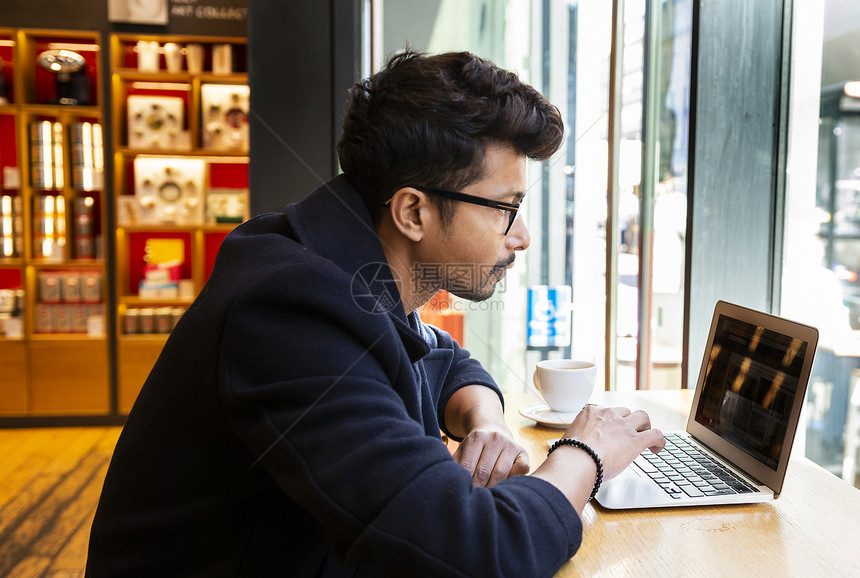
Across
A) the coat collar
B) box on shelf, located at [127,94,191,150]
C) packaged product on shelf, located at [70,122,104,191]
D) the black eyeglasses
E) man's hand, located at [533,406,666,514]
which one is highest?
box on shelf, located at [127,94,191,150]

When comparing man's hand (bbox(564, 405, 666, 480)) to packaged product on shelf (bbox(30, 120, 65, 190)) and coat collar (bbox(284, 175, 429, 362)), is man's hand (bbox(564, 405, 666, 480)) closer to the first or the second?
coat collar (bbox(284, 175, 429, 362))

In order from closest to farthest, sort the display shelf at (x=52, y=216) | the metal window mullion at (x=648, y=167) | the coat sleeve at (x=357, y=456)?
1. the coat sleeve at (x=357, y=456)
2. the metal window mullion at (x=648, y=167)
3. the display shelf at (x=52, y=216)

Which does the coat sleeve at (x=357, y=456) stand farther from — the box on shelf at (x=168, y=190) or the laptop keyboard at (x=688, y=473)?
the box on shelf at (x=168, y=190)

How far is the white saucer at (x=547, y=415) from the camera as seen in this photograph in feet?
3.97

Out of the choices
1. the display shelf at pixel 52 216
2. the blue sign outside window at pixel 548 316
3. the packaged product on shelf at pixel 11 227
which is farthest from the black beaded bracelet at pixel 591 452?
the packaged product on shelf at pixel 11 227

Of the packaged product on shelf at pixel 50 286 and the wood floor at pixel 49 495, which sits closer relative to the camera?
the wood floor at pixel 49 495

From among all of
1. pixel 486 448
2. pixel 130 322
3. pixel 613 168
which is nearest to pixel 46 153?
pixel 130 322

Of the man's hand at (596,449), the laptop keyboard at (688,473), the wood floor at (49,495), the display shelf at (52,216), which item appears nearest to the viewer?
the man's hand at (596,449)

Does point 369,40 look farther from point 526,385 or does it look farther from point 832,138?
point 832,138

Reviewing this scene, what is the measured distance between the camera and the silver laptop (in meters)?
0.85

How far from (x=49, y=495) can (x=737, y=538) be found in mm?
3151

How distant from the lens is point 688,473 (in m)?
0.95

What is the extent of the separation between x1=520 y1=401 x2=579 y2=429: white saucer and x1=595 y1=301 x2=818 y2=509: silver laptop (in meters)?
0.20

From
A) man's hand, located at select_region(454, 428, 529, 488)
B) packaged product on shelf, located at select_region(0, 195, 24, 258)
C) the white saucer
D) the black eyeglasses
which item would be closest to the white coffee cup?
the white saucer
